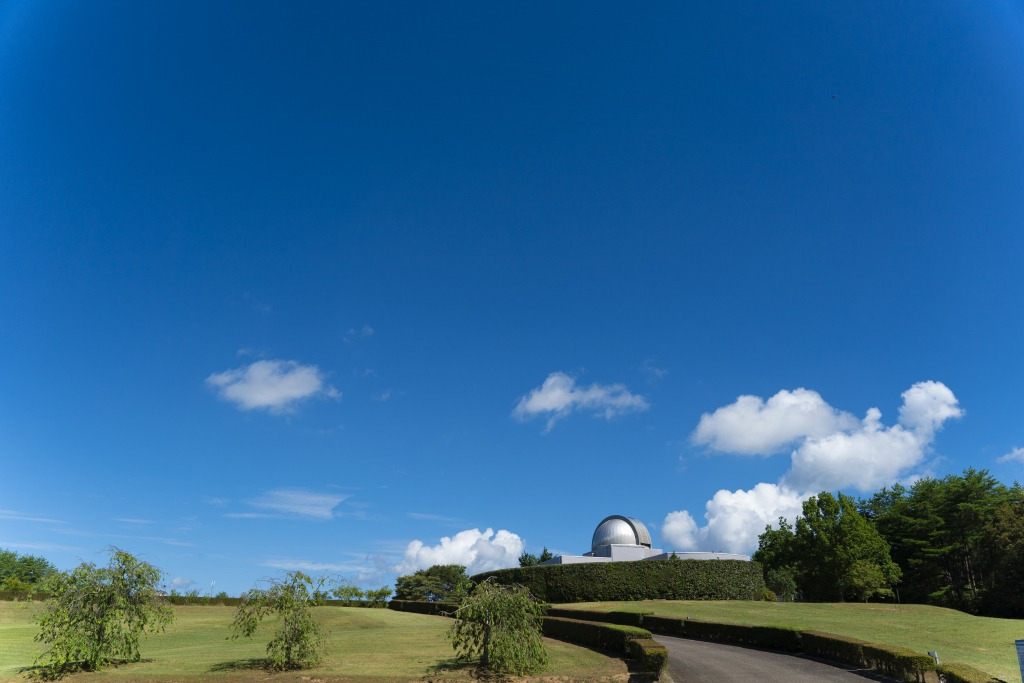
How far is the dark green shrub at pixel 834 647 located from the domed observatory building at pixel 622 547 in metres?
40.4

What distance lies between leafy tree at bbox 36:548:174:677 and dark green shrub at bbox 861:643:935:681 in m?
26.4

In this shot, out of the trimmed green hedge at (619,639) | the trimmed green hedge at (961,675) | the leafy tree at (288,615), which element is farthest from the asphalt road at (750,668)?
the leafy tree at (288,615)

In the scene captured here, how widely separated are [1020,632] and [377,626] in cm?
4048

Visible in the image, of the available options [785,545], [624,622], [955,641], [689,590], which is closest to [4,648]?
[624,622]

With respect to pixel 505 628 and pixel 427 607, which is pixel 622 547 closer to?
pixel 427 607

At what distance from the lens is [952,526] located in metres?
71.9

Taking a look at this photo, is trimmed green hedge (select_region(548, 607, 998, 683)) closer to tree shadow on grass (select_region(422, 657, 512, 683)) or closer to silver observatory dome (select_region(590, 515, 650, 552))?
tree shadow on grass (select_region(422, 657, 512, 683))

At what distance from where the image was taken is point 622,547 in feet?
241

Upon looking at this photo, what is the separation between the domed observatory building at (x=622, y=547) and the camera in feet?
232

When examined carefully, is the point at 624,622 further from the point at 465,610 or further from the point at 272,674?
the point at 272,674

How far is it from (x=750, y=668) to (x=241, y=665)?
19637 mm

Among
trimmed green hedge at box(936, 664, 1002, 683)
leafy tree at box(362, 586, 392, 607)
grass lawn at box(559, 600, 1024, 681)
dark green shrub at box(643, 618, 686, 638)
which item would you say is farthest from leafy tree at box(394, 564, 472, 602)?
trimmed green hedge at box(936, 664, 1002, 683)

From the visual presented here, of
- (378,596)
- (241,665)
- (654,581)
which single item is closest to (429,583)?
(378,596)

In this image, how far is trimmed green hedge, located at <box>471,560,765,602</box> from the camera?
6128 cm
